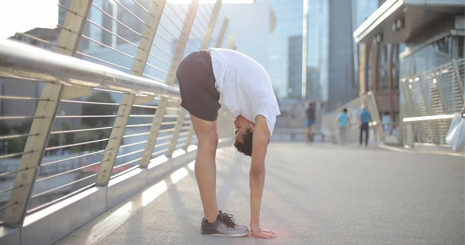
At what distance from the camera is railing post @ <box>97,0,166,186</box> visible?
4133 millimetres

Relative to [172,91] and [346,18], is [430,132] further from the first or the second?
[346,18]

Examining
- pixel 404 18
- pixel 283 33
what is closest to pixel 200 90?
pixel 404 18

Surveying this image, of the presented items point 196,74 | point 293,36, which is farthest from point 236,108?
point 293,36

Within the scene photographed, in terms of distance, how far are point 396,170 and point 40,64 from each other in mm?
7000

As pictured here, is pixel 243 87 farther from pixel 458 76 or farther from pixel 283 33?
pixel 283 33

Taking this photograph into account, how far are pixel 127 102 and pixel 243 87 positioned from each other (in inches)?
57.4

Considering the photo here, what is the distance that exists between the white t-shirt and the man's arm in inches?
1.9

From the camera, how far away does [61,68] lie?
2.23m

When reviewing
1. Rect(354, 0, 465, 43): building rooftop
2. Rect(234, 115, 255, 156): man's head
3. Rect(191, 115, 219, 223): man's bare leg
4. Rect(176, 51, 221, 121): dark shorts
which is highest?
Rect(354, 0, 465, 43): building rooftop

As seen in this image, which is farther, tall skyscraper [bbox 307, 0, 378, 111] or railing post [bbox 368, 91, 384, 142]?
tall skyscraper [bbox 307, 0, 378, 111]

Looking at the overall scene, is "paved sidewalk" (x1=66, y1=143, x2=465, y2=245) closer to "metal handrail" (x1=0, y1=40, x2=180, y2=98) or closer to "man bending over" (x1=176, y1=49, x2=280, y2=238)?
"man bending over" (x1=176, y1=49, x2=280, y2=238)

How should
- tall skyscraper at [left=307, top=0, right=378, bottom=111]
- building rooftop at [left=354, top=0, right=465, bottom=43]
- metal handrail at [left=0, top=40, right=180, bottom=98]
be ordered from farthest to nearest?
tall skyscraper at [left=307, top=0, right=378, bottom=111]
building rooftop at [left=354, top=0, right=465, bottom=43]
metal handrail at [left=0, top=40, right=180, bottom=98]

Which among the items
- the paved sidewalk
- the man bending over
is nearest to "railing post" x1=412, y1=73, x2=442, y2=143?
the paved sidewalk

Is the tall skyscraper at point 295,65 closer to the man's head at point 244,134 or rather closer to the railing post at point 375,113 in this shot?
the railing post at point 375,113
